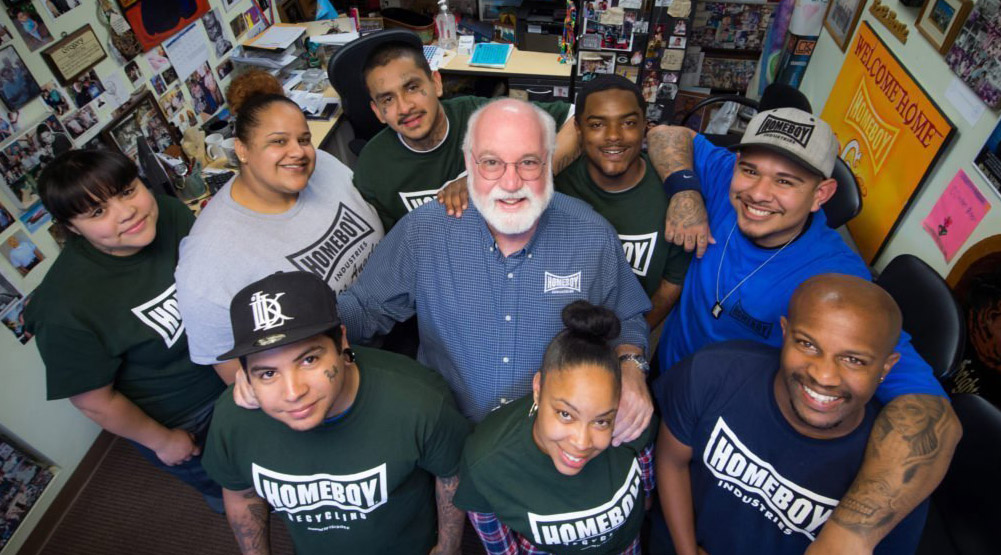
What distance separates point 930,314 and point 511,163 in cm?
146

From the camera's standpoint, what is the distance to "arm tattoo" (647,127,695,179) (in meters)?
1.90

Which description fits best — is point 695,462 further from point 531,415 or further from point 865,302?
point 865,302

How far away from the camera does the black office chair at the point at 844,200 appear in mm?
2105

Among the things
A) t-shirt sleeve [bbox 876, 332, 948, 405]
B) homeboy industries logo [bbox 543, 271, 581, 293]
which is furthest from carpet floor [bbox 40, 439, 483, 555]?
t-shirt sleeve [bbox 876, 332, 948, 405]

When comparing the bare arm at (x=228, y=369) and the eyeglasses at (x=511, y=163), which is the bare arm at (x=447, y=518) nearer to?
the bare arm at (x=228, y=369)

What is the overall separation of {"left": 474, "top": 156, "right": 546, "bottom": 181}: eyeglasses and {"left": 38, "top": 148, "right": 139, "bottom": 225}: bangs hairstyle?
105 cm

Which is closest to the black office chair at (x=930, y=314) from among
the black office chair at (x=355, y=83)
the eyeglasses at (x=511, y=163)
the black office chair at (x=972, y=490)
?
the black office chair at (x=972, y=490)

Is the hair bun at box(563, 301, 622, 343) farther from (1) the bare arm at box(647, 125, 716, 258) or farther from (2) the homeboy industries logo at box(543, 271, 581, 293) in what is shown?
(1) the bare arm at box(647, 125, 716, 258)

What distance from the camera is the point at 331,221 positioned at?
1830mm

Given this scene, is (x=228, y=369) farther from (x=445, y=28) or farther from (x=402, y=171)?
(x=445, y=28)

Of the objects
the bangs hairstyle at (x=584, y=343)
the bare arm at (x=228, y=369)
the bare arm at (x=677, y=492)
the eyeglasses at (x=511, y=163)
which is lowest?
the bare arm at (x=677, y=492)

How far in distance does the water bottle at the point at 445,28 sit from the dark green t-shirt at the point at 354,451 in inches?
124

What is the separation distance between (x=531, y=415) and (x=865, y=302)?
0.83m

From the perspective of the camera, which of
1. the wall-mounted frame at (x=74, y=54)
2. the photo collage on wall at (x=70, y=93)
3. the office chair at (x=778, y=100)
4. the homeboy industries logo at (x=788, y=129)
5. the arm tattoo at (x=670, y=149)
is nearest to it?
the homeboy industries logo at (x=788, y=129)
